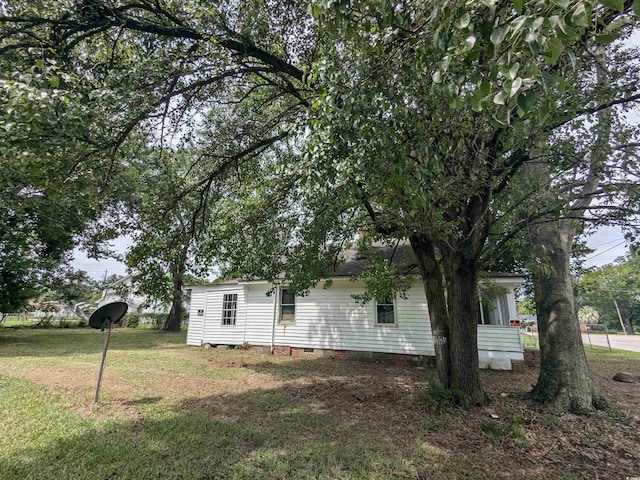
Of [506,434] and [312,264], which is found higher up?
[312,264]

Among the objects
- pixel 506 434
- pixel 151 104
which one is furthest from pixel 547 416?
pixel 151 104

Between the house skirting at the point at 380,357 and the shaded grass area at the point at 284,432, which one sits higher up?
the house skirting at the point at 380,357

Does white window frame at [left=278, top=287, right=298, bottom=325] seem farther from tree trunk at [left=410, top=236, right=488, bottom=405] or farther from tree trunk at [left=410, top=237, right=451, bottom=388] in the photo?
tree trunk at [left=410, top=236, right=488, bottom=405]

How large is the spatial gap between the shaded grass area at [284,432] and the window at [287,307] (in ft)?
16.9

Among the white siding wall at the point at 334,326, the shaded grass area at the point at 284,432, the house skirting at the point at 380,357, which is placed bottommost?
the shaded grass area at the point at 284,432

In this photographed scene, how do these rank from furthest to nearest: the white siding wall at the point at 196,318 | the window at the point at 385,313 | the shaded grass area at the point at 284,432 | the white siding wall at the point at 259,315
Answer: the white siding wall at the point at 196,318
the white siding wall at the point at 259,315
the window at the point at 385,313
the shaded grass area at the point at 284,432

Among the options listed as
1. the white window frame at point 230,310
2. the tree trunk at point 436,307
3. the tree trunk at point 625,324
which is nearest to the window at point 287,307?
the white window frame at point 230,310

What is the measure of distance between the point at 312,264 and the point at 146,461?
4872 mm

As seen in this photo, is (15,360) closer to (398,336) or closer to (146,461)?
(146,461)

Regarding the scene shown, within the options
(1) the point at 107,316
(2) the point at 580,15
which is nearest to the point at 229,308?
(1) the point at 107,316

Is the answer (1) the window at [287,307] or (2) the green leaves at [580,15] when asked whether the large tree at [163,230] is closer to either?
(2) the green leaves at [580,15]

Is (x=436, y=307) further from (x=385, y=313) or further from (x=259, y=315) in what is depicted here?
(x=259, y=315)

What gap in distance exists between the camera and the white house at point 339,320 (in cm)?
1019

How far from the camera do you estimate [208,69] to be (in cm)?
510
